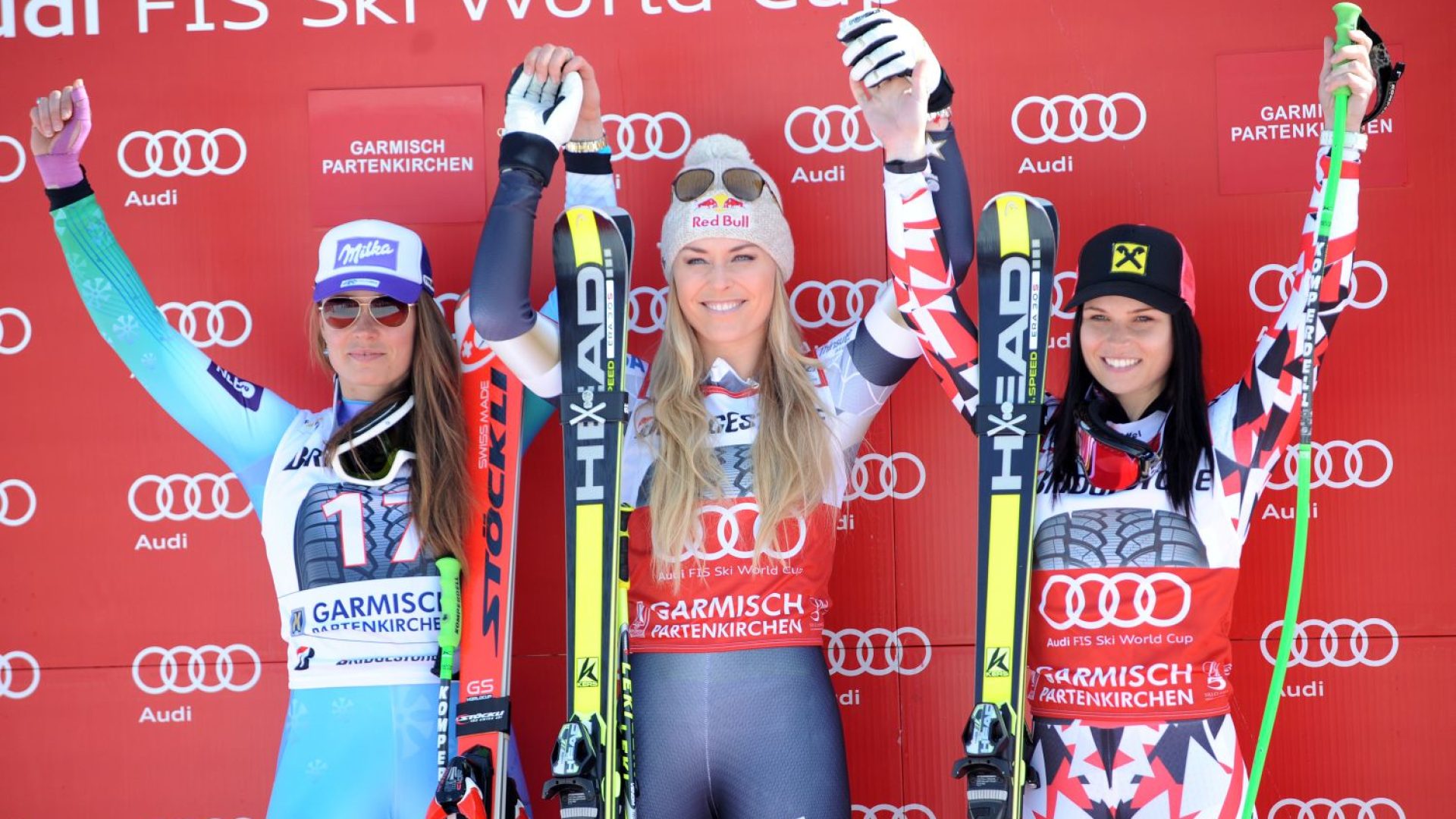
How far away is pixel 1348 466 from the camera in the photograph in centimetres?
350

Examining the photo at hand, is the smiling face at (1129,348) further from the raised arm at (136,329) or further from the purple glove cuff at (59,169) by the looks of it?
the purple glove cuff at (59,169)

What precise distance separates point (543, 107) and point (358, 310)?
0.68 meters

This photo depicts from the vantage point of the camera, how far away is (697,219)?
3.15 m

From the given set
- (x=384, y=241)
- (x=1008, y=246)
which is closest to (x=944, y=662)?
(x=1008, y=246)

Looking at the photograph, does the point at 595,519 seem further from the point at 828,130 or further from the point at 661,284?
the point at 828,130

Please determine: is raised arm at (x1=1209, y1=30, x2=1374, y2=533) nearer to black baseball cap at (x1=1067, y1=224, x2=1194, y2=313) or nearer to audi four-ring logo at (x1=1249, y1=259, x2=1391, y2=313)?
black baseball cap at (x1=1067, y1=224, x2=1194, y2=313)

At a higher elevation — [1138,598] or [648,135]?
[648,135]

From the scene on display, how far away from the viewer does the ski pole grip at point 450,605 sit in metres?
3.00

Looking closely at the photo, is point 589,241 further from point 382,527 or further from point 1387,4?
point 1387,4

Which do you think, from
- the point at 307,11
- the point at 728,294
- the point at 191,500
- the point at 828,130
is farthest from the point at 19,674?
the point at 828,130

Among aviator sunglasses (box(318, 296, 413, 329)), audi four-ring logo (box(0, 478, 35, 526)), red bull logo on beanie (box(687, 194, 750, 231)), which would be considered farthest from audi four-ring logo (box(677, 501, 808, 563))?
audi four-ring logo (box(0, 478, 35, 526))

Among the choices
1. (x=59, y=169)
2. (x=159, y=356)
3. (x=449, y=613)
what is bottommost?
(x=449, y=613)

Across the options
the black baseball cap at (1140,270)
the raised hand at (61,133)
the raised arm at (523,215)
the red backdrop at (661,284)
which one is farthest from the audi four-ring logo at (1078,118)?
the raised hand at (61,133)

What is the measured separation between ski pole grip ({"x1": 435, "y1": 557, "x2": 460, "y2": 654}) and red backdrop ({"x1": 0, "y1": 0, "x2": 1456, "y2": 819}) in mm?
584
